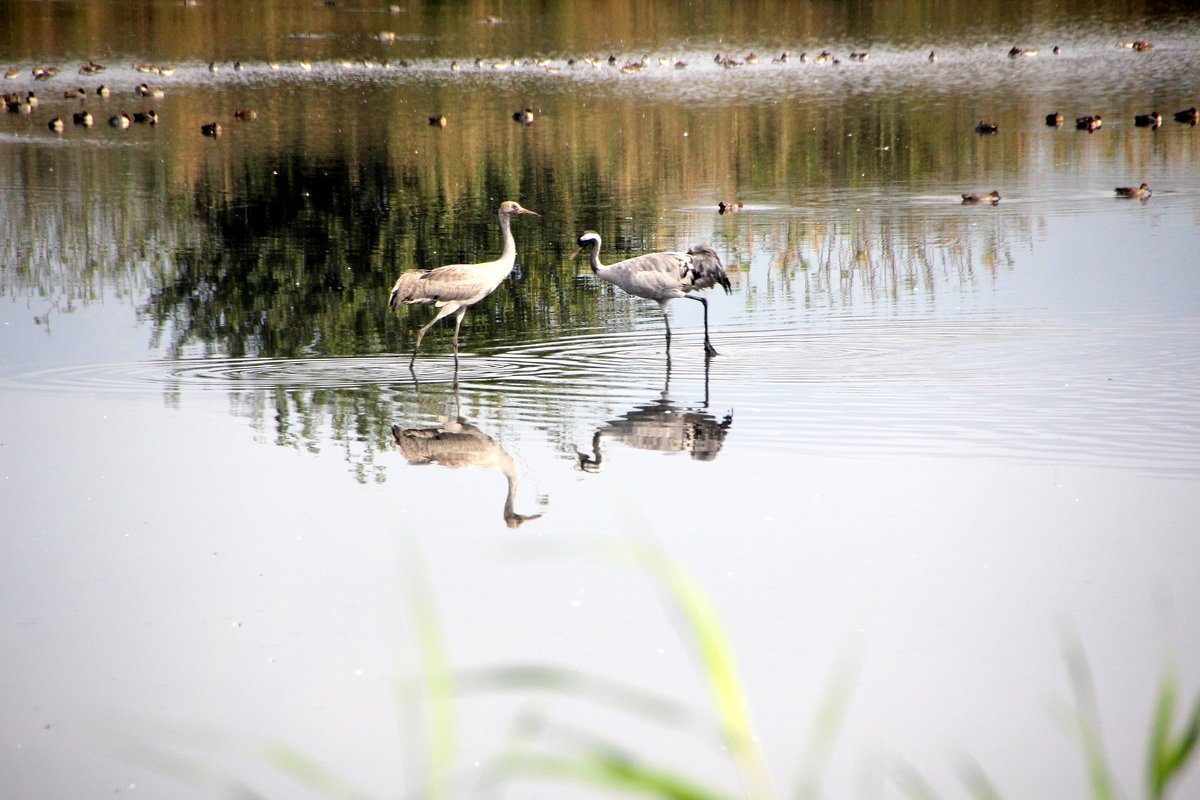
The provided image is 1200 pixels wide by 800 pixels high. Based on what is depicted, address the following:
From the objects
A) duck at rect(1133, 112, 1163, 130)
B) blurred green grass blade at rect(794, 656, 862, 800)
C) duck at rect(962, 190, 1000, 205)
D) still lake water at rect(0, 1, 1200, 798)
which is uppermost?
duck at rect(1133, 112, 1163, 130)

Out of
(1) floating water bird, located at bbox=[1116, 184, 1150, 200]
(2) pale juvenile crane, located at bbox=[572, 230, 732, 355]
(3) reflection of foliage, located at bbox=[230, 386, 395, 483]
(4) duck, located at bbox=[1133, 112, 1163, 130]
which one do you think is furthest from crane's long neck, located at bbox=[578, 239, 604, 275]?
(4) duck, located at bbox=[1133, 112, 1163, 130]

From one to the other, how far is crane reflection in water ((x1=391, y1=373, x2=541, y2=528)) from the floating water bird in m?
12.5

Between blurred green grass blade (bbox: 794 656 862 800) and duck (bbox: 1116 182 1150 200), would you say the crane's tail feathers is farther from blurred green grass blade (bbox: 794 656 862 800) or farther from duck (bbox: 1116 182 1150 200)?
duck (bbox: 1116 182 1150 200)

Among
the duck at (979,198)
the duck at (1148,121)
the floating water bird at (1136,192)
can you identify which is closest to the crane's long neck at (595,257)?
the duck at (979,198)

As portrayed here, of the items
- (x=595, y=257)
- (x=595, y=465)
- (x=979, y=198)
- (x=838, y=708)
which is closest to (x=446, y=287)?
(x=595, y=257)

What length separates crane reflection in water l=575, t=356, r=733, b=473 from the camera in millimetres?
9406

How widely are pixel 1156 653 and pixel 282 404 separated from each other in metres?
6.94

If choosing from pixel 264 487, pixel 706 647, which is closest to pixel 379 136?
pixel 264 487

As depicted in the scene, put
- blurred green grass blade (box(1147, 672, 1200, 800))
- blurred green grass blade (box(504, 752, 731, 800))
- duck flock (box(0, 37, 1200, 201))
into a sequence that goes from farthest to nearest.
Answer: duck flock (box(0, 37, 1200, 201)) < blurred green grass blade (box(1147, 672, 1200, 800)) < blurred green grass blade (box(504, 752, 731, 800))

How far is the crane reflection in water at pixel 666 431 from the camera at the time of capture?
30.9 ft

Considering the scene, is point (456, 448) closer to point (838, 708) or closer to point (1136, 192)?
point (838, 708)

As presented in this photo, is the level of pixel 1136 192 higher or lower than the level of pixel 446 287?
higher

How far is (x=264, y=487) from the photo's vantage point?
29.1ft

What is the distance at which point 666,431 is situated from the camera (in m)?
9.99
